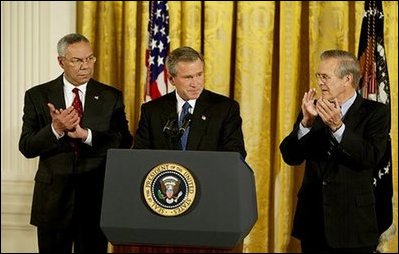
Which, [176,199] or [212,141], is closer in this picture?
[176,199]

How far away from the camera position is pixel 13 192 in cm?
595

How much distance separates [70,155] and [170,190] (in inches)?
43.5

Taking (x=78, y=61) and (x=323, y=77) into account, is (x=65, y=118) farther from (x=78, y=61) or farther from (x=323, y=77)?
(x=323, y=77)

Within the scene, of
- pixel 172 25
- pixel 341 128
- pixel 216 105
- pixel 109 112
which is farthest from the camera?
pixel 172 25

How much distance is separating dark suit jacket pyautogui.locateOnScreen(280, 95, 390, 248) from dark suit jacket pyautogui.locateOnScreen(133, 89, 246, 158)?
0.88 feet

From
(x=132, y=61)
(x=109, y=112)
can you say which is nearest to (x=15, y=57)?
(x=132, y=61)

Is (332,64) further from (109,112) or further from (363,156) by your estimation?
(109,112)

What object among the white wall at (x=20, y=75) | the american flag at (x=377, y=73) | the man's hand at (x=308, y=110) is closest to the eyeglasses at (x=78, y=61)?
the man's hand at (x=308, y=110)

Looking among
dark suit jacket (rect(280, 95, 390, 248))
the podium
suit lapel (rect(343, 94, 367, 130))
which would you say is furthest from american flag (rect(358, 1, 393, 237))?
the podium

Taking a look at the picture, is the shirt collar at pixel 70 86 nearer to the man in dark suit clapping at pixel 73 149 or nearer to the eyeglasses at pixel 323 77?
the man in dark suit clapping at pixel 73 149

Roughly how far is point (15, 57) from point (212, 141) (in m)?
2.56

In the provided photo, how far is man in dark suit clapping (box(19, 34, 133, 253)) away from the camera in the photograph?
4.08 m

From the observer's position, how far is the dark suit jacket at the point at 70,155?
4148mm

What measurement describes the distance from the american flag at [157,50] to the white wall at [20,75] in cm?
84
